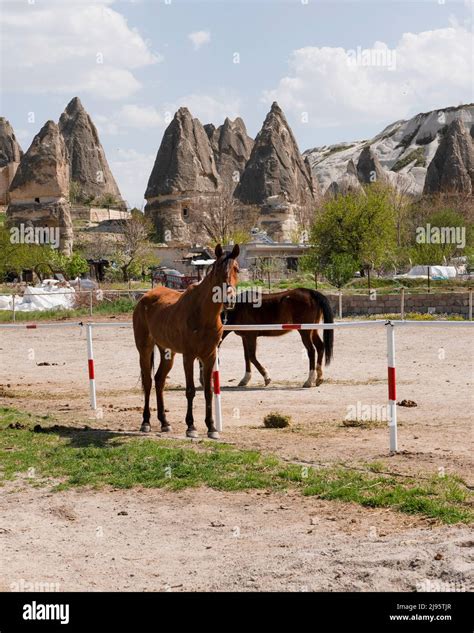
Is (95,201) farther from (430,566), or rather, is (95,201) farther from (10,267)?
(430,566)

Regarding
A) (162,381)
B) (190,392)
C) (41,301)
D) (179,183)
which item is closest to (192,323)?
(190,392)

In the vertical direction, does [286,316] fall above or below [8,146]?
below

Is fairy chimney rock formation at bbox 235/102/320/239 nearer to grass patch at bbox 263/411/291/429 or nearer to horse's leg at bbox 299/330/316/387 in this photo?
horse's leg at bbox 299/330/316/387

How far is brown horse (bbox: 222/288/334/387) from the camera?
49.6 feet

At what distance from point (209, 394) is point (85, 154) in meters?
119

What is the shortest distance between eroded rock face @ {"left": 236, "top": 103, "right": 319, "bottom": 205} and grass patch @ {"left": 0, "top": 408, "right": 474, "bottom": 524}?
10275 cm

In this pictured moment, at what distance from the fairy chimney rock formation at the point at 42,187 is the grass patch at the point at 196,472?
66615 mm

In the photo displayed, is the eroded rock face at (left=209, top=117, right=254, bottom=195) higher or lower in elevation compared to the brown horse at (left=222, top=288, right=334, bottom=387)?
higher

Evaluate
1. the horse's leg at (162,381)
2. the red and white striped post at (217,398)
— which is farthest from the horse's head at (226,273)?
the horse's leg at (162,381)

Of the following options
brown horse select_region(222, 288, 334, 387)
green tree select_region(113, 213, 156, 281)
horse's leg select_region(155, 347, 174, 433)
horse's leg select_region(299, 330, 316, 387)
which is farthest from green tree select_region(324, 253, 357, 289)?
horse's leg select_region(155, 347, 174, 433)

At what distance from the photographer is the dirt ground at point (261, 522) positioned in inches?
207

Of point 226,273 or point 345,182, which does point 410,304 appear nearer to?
point 226,273

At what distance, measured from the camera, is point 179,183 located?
3989 inches
